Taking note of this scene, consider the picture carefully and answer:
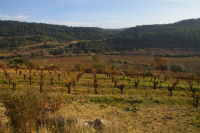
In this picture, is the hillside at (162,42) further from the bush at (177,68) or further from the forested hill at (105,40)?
the bush at (177,68)

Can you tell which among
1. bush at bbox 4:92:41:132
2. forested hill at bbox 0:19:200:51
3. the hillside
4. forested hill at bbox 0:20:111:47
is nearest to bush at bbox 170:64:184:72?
the hillside

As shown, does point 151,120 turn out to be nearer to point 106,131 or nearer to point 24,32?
point 106,131

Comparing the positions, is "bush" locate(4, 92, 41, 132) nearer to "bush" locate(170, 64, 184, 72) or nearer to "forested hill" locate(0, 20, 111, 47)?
"bush" locate(170, 64, 184, 72)

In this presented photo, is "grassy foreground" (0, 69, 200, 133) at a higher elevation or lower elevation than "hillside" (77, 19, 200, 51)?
lower

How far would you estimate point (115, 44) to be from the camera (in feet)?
293

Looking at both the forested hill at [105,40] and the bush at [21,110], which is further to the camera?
the forested hill at [105,40]

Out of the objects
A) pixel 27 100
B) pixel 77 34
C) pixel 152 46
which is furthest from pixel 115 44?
pixel 27 100

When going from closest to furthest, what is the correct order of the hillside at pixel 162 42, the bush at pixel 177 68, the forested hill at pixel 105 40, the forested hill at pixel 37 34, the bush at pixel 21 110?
1. the bush at pixel 21 110
2. the bush at pixel 177 68
3. the hillside at pixel 162 42
4. the forested hill at pixel 105 40
5. the forested hill at pixel 37 34

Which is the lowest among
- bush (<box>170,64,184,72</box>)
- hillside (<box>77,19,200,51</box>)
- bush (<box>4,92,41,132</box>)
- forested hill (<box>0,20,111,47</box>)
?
bush (<box>170,64,184,72</box>)

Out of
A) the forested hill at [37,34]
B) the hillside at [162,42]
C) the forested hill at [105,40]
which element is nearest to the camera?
the hillside at [162,42]

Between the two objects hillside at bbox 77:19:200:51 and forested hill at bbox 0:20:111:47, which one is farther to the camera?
forested hill at bbox 0:20:111:47

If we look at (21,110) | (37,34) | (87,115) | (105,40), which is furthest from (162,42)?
(37,34)

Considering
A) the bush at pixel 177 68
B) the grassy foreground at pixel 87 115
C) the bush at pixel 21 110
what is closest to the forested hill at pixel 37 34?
the bush at pixel 177 68

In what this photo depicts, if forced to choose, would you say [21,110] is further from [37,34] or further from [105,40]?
[37,34]
